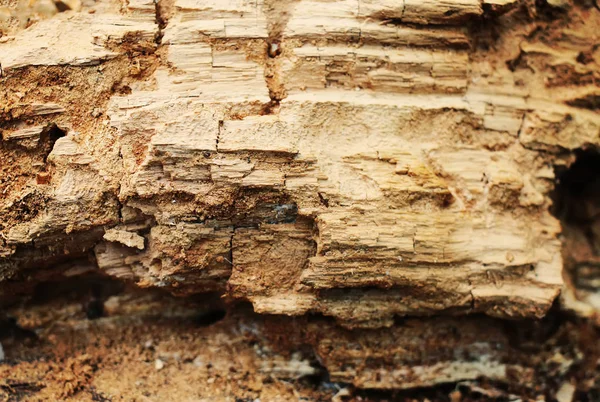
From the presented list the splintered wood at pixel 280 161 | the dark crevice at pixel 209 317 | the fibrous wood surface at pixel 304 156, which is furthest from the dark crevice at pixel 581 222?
the dark crevice at pixel 209 317

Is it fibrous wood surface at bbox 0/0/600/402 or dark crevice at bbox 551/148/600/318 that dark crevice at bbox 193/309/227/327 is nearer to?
fibrous wood surface at bbox 0/0/600/402

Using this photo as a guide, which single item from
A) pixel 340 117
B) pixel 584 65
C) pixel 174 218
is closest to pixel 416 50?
pixel 340 117

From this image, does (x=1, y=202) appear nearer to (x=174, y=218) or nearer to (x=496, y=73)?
(x=174, y=218)

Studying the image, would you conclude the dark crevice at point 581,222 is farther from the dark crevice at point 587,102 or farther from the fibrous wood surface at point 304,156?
the fibrous wood surface at point 304,156

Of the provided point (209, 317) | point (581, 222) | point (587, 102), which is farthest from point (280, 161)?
point (581, 222)

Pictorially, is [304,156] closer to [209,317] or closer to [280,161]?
[280,161]

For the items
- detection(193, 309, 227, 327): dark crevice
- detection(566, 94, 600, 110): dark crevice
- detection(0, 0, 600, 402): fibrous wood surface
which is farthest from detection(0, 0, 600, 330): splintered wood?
detection(566, 94, 600, 110): dark crevice
